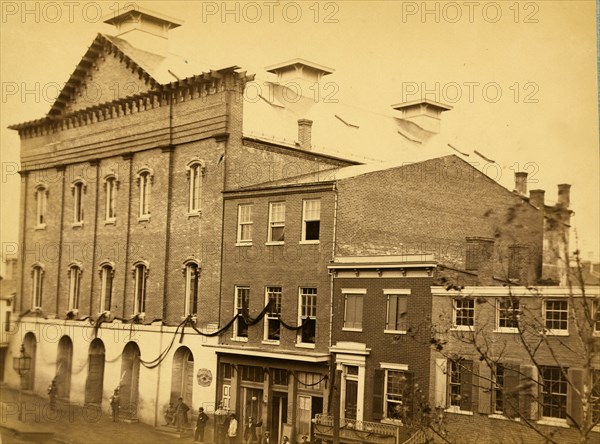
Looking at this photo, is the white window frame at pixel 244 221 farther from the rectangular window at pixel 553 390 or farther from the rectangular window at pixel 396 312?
the rectangular window at pixel 553 390

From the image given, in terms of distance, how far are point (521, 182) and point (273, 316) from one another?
184 inches

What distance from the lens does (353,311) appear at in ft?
42.1

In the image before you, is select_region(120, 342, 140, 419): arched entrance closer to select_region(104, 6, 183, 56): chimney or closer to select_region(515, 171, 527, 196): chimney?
select_region(104, 6, 183, 56): chimney

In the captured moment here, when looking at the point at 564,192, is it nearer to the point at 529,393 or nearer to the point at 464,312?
the point at 464,312

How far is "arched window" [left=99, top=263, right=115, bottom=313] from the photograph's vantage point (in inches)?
635

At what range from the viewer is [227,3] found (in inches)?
556

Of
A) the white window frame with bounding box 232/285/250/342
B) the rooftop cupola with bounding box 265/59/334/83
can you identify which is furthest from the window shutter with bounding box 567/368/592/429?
the rooftop cupola with bounding box 265/59/334/83

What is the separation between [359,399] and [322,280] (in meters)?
2.03

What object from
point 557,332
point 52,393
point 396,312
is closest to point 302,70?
point 396,312

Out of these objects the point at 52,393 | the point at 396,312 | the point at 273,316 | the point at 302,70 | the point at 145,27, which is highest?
the point at 145,27

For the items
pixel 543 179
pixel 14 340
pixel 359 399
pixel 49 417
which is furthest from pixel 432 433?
pixel 14 340

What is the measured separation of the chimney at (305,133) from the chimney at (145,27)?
2855 millimetres

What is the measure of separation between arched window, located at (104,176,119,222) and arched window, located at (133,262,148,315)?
3.65ft

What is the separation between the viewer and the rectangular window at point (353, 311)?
12743mm
